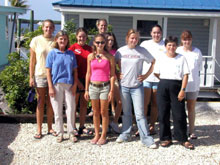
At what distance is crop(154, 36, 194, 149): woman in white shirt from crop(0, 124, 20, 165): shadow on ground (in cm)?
241

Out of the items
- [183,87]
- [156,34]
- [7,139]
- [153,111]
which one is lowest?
[7,139]

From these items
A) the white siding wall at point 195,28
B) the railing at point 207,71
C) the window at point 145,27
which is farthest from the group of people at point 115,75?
the white siding wall at point 195,28

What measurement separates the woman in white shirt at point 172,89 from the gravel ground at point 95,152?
231 millimetres

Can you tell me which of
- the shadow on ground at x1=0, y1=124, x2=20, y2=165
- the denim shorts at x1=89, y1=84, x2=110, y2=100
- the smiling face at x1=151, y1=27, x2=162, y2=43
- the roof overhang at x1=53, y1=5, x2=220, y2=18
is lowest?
the shadow on ground at x1=0, y1=124, x2=20, y2=165

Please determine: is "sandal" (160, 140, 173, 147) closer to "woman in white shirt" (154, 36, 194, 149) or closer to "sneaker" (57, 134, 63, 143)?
"woman in white shirt" (154, 36, 194, 149)

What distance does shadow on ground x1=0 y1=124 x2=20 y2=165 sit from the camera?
14.4 feet

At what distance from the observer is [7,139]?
17.2 ft

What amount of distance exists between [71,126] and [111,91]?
0.94 meters

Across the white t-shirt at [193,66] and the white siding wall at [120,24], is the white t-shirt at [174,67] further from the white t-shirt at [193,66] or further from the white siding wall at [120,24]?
the white siding wall at [120,24]

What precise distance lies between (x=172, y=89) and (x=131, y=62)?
77 centimetres

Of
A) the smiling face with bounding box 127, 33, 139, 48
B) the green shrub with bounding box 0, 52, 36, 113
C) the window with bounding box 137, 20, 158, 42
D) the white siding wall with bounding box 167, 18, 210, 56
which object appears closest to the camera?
the smiling face with bounding box 127, 33, 139, 48

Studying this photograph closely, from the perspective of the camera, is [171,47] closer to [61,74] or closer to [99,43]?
[99,43]

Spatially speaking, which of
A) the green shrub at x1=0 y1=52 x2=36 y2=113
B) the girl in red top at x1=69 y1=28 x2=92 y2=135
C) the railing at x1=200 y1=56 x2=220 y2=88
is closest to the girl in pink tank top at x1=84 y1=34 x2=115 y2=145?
the girl in red top at x1=69 y1=28 x2=92 y2=135

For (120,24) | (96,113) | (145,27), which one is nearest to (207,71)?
(145,27)
